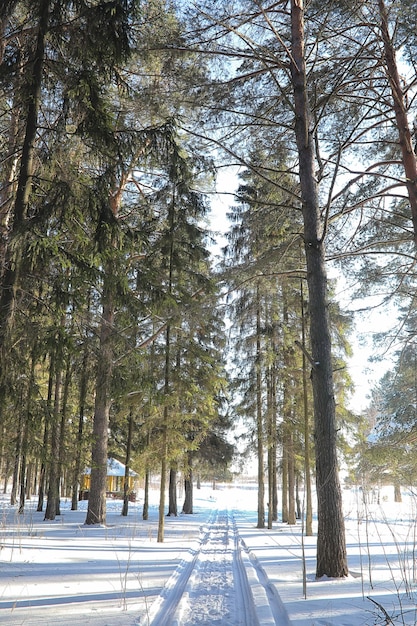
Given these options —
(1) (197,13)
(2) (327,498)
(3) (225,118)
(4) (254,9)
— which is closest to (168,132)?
(3) (225,118)

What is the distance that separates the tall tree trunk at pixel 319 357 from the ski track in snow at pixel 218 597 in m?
1.08

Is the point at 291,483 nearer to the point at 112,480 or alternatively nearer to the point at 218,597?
the point at 218,597

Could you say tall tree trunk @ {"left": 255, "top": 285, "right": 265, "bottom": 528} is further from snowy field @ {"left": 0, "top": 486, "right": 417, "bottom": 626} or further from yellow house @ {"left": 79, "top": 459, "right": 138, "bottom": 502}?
yellow house @ {"left": 79, "top": 459, "right": 138, "bottom": 502}

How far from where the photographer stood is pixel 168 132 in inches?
320

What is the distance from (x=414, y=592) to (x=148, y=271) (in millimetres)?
6474

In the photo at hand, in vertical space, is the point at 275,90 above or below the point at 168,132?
above

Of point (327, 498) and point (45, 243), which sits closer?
point (45, 243)

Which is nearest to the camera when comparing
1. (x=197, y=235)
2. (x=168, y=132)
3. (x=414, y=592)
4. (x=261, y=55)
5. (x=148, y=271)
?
(x=414, y=592)

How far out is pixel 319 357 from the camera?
6680 mm

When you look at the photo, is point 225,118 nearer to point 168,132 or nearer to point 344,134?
point 168,132

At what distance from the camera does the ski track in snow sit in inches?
165

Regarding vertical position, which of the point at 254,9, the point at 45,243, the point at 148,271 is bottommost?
the point at 45,243

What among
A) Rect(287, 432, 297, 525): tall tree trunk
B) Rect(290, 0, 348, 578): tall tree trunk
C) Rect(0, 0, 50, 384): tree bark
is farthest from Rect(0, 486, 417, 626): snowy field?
Rect(287, 432, 297, 525): tall tree trunk

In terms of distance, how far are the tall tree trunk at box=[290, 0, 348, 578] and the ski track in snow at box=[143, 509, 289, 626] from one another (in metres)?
Result: 1.08
